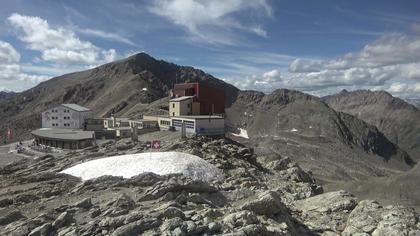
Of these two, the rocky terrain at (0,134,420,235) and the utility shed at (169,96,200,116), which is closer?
the rocky terrain at (0,134,420,235)

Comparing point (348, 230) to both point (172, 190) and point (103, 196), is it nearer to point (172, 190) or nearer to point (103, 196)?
point (172, 190)

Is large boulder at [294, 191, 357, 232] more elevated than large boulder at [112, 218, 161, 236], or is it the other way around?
large boulder at [112, 218, 161, 236]

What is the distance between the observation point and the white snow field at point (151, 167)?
3184cm

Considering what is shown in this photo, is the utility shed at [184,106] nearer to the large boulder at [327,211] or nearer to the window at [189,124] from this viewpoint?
the window at [189,124]

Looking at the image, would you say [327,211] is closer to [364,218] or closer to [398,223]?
[364,218]

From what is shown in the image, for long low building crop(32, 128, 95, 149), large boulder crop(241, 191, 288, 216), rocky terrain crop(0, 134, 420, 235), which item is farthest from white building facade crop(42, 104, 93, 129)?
large boulder crop(241, 191, 288, 216)

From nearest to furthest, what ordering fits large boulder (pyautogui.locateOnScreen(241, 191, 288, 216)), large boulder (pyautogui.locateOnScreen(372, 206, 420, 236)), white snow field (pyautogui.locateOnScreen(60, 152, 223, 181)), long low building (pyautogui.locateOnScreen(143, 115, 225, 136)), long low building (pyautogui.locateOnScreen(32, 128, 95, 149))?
large boulder (pyautogui.locateOnScreen(372, 206, 420, 236))
large boulder (pyautogui.locateOnScreen(241, 191, 288, 216))
white snow field (pyautogui.locateOnScreen(60, 152, 223, 181))
long low building (pyautogui.locateOnScreen(143, 115, 225, 136))
long low building (pyautogui.locateOnScreen(32, 128, 95, 149))

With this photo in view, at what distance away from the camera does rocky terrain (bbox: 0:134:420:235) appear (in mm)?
16859

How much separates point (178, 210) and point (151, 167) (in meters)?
14.6

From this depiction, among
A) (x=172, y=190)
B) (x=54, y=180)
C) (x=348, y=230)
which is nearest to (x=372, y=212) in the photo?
(x=348, y=230)

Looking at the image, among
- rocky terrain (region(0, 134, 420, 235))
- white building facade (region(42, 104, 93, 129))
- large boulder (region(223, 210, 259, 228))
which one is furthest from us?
white building facade (region(42, 104, 93, 129))

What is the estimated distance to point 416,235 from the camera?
59.2ft

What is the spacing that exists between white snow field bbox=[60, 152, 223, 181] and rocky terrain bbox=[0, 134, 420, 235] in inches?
56.2

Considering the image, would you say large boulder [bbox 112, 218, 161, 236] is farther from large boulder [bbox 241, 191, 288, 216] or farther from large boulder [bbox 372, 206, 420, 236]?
large boulder [bbox 372, 206, 420, 236]
